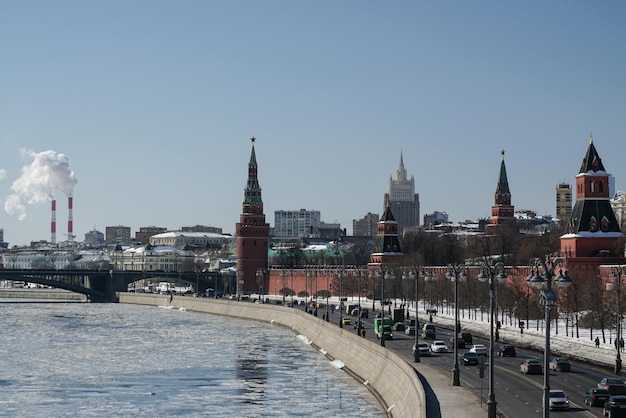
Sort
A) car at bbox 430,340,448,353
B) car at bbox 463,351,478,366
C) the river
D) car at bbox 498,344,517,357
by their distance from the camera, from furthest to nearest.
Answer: car at bbox 430,340,448,353
car at bbox 498,344,517,357
car at bbox 463,351,478,366
the river

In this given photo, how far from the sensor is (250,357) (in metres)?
80.2

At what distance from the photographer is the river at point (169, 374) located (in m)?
54.8

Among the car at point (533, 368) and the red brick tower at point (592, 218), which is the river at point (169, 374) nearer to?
the car at point (533, 368)

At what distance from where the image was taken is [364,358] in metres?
65.9

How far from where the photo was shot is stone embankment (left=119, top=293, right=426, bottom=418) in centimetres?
4808

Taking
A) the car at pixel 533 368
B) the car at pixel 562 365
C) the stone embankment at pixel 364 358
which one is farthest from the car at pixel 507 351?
the car at pixel 533 368

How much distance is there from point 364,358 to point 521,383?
50.3 feet

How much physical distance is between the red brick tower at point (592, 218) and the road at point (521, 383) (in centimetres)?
3042

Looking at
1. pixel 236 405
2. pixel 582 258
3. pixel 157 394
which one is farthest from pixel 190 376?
pixel 582 258

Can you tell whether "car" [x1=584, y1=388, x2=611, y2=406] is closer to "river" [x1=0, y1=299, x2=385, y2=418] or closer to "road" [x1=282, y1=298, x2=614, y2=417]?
"road" [x1=282, y1=298, x2=614, y2=417]

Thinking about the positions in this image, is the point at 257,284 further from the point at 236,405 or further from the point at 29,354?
the point at 236,405

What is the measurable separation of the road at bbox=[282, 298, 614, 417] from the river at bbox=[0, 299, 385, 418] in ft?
13.8

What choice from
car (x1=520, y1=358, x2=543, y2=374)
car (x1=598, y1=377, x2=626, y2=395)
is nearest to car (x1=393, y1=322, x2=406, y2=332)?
car (x1=520, y1=358, x2=543, y2=374)

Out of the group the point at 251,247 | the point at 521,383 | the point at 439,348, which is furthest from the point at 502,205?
the point at 521,383
